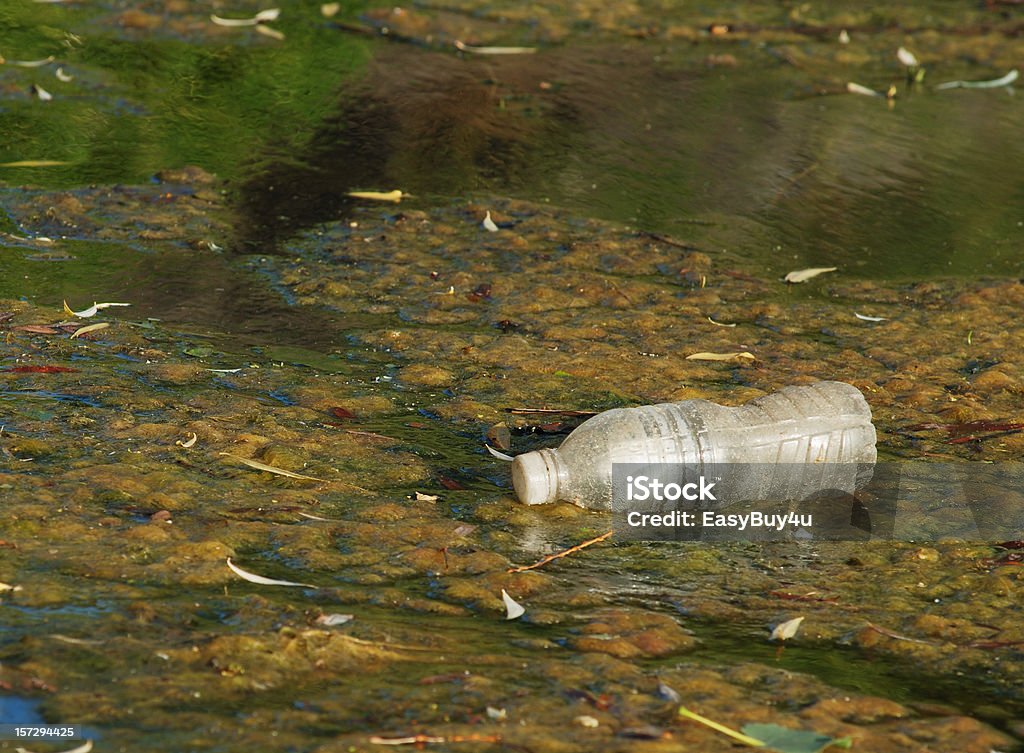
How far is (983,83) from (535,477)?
20.7 feet

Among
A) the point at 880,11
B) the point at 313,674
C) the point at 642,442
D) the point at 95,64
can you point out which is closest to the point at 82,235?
the point at 95,64

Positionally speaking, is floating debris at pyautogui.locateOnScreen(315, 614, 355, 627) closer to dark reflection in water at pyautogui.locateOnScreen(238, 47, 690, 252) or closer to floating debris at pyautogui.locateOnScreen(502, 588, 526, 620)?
floating debris at pyautogui.locateOnScreen(502, 588, 526, 620)

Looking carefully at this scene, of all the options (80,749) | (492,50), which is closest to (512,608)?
(80,749)

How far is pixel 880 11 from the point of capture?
9.93 metres

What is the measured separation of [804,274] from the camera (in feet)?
19.1

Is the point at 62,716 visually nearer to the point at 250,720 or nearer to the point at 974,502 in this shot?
the point at 250,720

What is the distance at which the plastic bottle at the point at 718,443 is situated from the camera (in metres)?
3.83

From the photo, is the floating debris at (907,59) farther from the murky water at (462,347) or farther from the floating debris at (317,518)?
the floating debris at (317,518)

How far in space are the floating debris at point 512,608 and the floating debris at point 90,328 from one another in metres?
2.15

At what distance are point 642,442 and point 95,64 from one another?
5.28 meters

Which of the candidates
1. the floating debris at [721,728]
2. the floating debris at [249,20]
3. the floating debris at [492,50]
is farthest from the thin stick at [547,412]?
the floating debris at [249,20]

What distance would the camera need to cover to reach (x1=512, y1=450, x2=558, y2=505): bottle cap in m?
3.77

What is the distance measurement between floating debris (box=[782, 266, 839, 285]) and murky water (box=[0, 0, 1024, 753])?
0.15 ft

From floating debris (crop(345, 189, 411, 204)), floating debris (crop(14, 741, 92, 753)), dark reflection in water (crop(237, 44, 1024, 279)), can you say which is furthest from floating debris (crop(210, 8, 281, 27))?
floating debris (crop(14, 741, 92, 753))
